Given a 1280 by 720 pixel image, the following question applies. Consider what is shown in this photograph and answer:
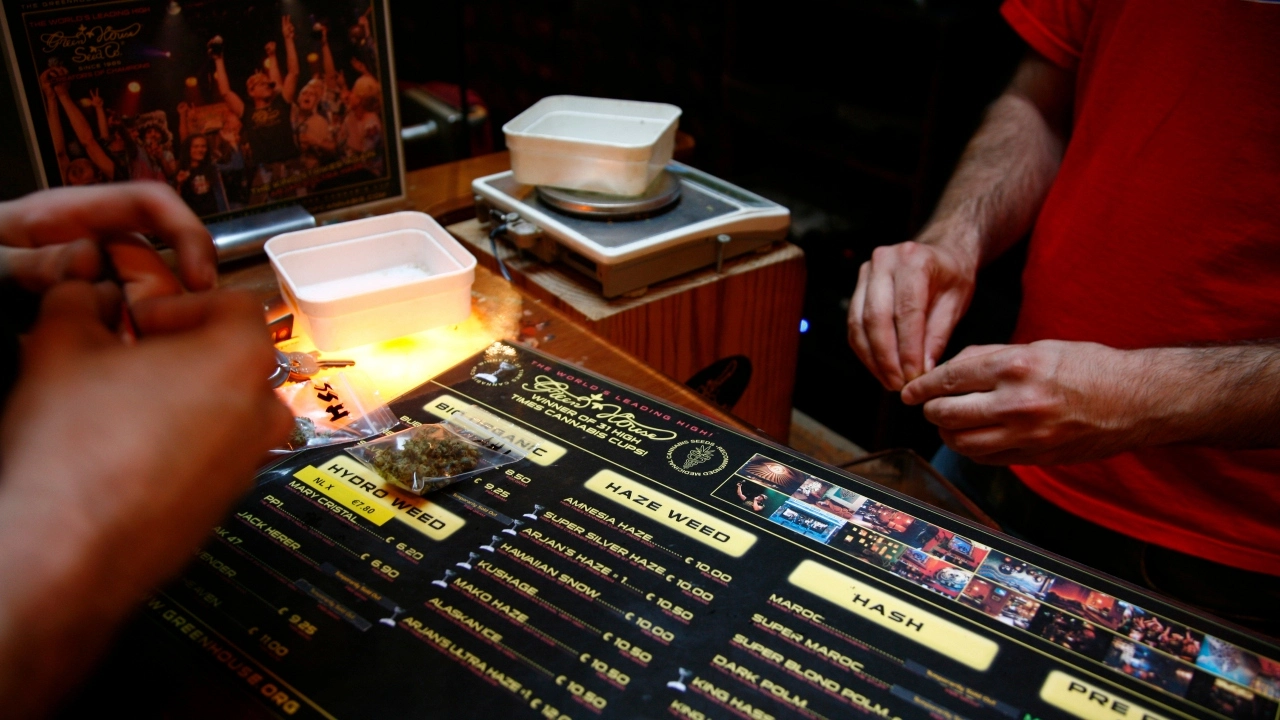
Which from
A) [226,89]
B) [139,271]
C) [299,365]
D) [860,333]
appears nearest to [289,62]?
[226,89]

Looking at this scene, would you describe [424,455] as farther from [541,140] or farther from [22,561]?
[541,140]

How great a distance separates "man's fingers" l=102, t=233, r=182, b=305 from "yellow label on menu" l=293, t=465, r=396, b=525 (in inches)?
10.5

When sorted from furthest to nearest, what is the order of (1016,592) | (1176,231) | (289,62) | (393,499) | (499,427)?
(289,62) → (1176,231) → (499,427) → (393,499) → (1016,592)

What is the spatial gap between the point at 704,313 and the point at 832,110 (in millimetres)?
1467

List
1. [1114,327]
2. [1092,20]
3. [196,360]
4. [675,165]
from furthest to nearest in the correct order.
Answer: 1. [675,165]
2. [1092,20]
3. [1114,327]
4. [196,360]

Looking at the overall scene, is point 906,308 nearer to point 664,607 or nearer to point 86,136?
point 664,607

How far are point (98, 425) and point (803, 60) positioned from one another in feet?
9.22

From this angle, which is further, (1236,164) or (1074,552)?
(1074,552)

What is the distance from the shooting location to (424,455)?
3.24 ft

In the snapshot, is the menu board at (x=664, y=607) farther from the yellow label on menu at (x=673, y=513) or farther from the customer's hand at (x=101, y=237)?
the customer's hand at (x=101, y=237)

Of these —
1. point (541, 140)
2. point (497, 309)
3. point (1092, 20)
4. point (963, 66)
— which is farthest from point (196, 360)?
point (963, 66)

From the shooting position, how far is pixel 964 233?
158cm

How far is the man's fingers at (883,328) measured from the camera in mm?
1333

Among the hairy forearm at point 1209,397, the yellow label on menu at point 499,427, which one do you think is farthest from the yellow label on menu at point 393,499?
the hairy forearm at point 1209,397
